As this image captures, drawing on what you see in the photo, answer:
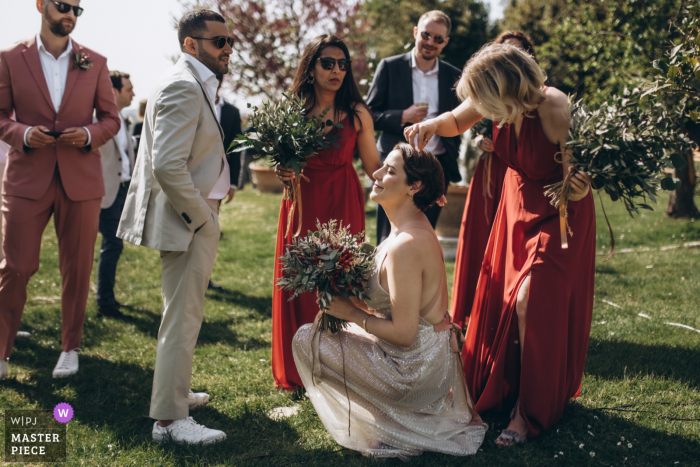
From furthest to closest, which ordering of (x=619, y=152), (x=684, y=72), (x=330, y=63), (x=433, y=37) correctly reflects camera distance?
(x=433, y=37)
(x=330, y=63)
(x=684, y=72)
(x=619, y=152)

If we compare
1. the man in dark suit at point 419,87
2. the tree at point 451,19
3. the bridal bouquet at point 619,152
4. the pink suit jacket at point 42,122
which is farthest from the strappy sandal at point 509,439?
the tree at point 451,19

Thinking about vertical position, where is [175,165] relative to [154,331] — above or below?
above

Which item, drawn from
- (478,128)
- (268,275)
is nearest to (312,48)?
(478,128)

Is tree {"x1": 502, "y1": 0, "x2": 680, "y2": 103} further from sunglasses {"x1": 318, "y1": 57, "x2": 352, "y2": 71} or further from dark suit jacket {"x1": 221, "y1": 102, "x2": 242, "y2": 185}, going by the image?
dark suit jacket {"x1": 221, "y1": 102, "x2": 242, "y2": 185}

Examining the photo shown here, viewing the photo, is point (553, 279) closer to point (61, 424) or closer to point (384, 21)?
point (61, 424)

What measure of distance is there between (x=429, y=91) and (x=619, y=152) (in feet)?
9.48

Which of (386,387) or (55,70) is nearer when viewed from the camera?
(386,387)

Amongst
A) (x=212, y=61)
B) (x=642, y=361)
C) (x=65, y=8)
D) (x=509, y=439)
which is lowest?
(x=509, y=439)

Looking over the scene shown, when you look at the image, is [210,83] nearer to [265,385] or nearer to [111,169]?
[265,385]

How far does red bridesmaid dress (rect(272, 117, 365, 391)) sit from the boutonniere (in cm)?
203

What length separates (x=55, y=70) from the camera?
438cm

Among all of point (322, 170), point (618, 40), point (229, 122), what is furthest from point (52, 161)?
point (618, 40)

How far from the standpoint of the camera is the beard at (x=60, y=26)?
4.26 meters

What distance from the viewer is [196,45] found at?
337 cm
